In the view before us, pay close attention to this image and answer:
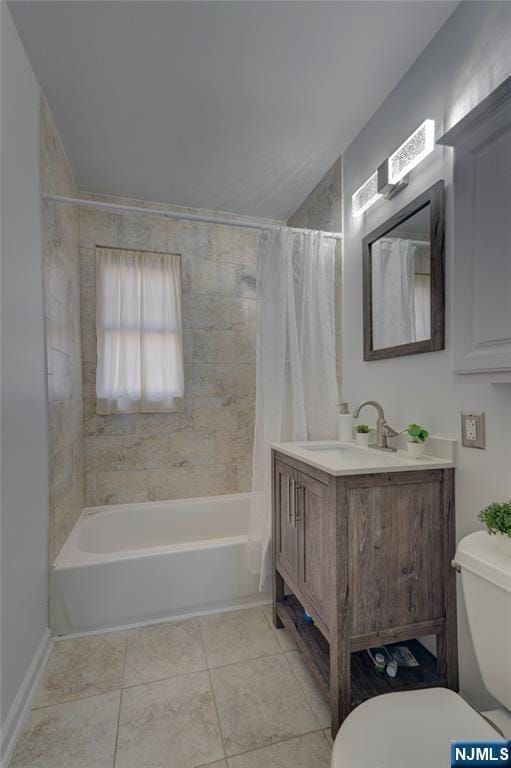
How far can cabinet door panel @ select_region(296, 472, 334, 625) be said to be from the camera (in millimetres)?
1274

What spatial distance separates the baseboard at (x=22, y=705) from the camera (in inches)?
45.8

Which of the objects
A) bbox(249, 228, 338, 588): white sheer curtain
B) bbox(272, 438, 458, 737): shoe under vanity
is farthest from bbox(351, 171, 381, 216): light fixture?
bbox(272, 438, 458, 737): shoe under vanity

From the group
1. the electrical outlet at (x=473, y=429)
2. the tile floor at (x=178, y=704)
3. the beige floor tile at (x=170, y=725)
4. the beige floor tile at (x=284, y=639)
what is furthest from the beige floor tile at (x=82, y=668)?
the electrical outlet at (x=473, y=429)

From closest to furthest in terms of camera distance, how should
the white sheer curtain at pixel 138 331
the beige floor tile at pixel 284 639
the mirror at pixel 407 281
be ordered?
the mirror at pixel 407 281
the beige floor tile at pixel 284 639
the white sheer curtain at pixel 138 331

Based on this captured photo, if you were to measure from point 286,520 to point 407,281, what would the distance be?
125cm

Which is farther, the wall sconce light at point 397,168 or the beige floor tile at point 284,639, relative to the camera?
the beige floor tile at point 284,639

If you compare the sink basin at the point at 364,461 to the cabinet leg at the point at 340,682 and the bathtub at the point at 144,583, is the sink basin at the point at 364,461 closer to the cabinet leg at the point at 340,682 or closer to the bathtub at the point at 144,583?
the cabinet leg at the point at 340,682

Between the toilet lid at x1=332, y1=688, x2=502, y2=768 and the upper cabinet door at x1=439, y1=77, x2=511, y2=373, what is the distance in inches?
38.2

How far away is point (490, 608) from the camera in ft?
2.99

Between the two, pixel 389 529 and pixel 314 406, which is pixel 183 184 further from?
pixel 389 529

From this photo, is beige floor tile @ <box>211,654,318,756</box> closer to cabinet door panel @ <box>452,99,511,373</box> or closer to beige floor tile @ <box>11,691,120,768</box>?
beige floor tile @ <box>11,691,120,768</box>

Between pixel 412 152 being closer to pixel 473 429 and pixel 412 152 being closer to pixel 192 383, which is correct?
pixel 473 429

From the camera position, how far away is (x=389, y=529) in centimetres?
124

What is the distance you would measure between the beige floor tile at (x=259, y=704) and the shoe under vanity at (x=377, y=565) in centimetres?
14
